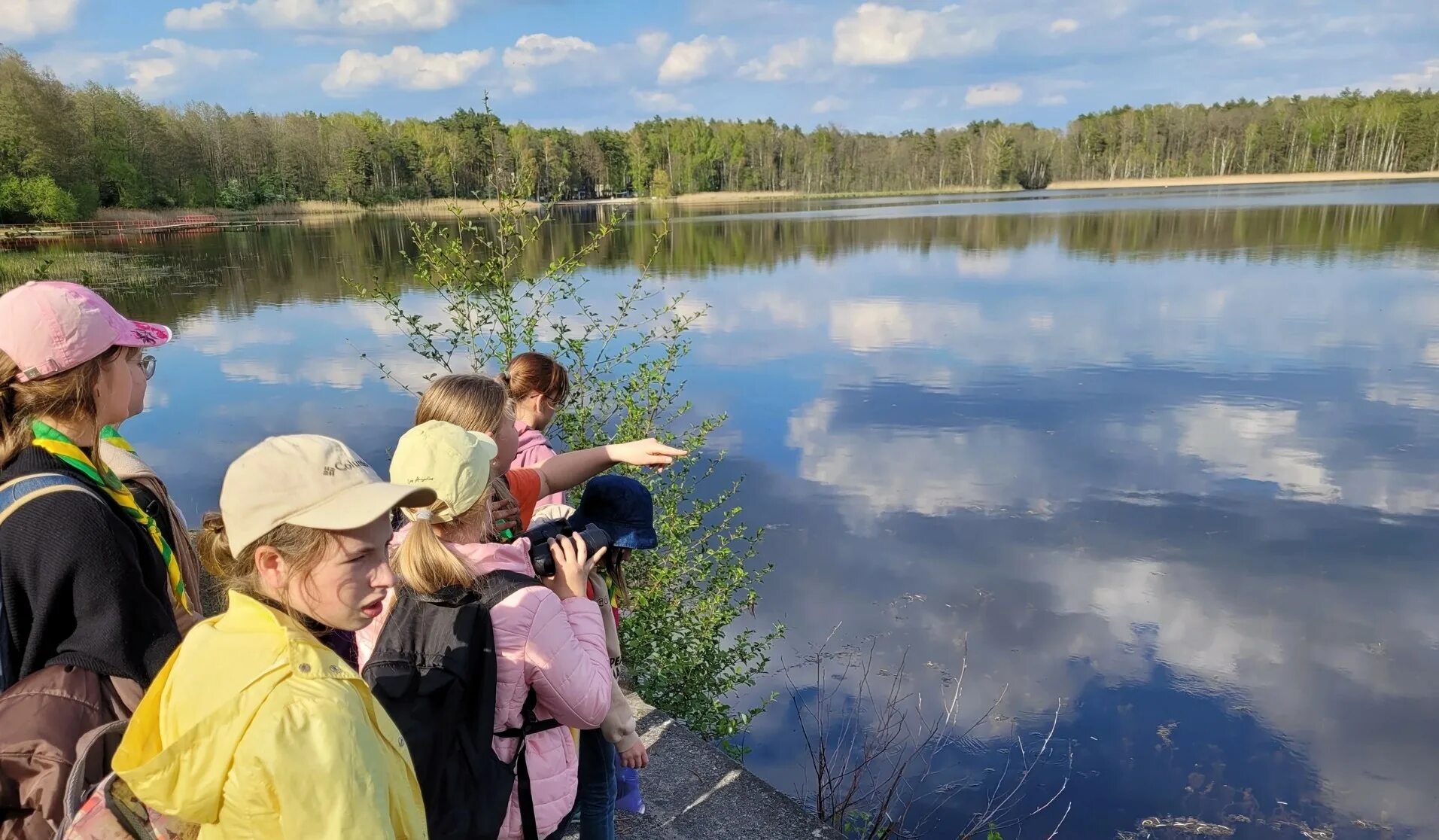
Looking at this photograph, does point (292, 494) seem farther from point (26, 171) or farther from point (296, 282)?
point (26, 171)

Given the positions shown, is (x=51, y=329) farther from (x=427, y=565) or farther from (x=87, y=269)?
(x=87, y=269)

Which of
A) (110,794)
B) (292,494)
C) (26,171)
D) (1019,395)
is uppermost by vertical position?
(26,171)

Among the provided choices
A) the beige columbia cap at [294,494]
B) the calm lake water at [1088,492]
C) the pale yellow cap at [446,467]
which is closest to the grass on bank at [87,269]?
the calm lake water at [1088,492]

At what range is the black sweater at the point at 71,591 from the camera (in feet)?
5.66

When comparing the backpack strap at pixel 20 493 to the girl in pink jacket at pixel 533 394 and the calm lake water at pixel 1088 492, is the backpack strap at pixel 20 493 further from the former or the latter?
the calm lake water at pixel 1088 492

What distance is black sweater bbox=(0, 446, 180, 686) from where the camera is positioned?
1.73m

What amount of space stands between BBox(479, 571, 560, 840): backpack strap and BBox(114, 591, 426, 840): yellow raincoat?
567 mm

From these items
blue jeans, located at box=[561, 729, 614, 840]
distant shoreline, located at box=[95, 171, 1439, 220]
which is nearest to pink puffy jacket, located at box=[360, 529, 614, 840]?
blue jeans, located at box=[561, 729, 614, 840]

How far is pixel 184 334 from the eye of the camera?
18.1 m

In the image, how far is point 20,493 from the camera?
69.2 inches

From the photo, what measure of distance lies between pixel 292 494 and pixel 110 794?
51cm

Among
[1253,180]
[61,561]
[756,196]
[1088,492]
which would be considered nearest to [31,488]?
[61,561]

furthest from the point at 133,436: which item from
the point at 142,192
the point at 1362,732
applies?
the point at 142,192

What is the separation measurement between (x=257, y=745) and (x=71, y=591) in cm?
81
